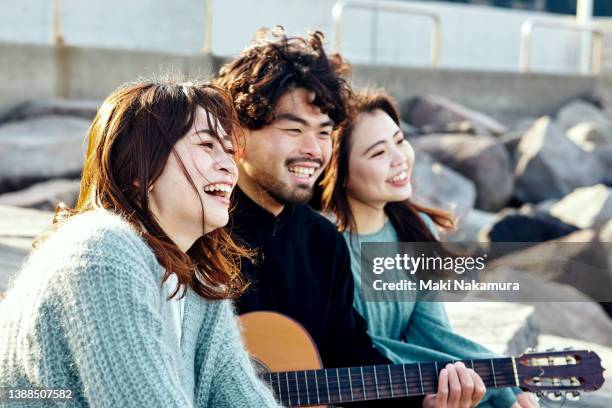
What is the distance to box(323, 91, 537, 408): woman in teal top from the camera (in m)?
3.72

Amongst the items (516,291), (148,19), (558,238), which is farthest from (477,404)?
(148,19)

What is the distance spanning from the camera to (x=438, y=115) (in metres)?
11.1

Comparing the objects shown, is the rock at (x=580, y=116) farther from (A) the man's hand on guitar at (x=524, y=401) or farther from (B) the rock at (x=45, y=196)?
(A) the man's hand on guitar at (x=524, y=401)

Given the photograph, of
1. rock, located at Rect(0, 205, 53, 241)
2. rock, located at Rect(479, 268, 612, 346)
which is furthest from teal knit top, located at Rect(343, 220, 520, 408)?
rock, located at Rect(479, 268, 612, 346)

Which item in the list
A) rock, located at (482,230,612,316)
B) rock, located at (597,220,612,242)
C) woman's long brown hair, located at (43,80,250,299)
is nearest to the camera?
woman's long brown hair, located at (43,80,250,299)

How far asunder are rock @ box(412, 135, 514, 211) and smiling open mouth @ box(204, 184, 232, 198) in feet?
25.0

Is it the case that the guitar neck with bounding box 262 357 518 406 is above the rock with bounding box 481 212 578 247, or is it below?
above

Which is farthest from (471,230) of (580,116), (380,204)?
(580,116)

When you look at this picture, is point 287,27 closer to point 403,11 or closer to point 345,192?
point 403,11

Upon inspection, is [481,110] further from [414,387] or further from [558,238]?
[414,387]

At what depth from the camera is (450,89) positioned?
39.8ft

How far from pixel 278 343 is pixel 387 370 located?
1.07 ft

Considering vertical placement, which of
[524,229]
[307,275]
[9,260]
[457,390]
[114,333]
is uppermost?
[114,333]

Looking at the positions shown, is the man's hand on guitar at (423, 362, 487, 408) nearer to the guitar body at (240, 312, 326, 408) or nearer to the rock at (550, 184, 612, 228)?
the guitar body at (240, 312, 326, 408)
